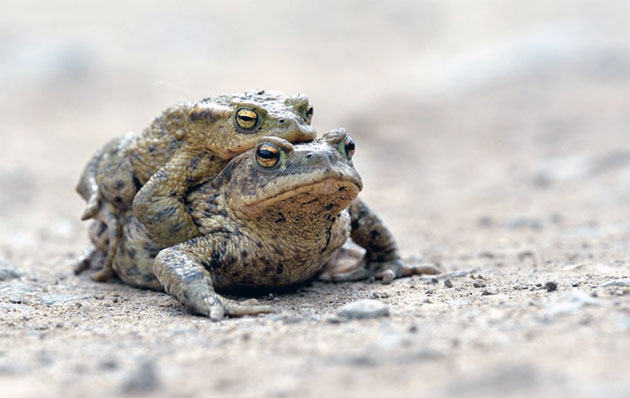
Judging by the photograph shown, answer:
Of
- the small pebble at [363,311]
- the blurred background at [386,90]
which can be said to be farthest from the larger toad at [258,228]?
the blurred background at [386,90]

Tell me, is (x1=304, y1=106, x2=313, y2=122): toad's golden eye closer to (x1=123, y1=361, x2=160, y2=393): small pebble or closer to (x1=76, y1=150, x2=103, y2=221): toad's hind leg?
(x1=76, y1=150, x2=103, y2=221): toad's hind leg

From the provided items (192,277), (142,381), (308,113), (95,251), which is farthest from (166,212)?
(142,381)

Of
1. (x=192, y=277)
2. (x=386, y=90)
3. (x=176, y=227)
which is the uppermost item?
(x=386, y=90)

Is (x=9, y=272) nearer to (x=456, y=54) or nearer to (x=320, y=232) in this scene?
(x=320, y=232)

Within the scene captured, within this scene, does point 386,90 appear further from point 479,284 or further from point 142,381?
point 142,381

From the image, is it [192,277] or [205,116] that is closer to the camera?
[192,277]

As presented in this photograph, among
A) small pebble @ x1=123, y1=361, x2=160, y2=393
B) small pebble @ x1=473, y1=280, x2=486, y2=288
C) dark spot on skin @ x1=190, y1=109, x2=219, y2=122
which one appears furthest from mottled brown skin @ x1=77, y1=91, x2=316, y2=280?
small pebble @ x1=123, y1=361, x2=160, y2=393

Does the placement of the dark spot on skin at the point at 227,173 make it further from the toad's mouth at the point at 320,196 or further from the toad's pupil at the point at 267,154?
the toad's pupil at the point at 267,154
